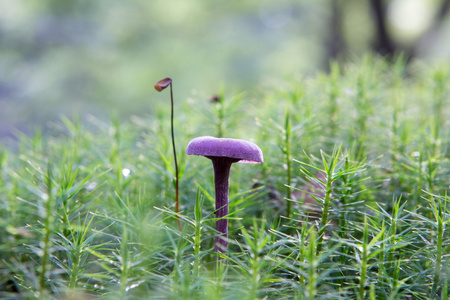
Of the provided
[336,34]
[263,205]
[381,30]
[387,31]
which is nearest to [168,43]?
[336,34]

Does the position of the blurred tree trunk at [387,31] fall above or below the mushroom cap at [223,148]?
above

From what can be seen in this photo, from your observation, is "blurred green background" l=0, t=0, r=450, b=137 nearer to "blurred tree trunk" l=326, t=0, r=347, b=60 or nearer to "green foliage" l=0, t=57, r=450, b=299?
"blurred tree trunk" l=326, t=0, r=347, b=60

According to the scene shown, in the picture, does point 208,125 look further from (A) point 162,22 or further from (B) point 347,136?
(A) point 162,22

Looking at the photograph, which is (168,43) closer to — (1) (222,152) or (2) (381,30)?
(2) (381,30)

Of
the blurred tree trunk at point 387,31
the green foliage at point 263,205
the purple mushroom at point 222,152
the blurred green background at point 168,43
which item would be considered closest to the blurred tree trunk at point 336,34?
the blurred green background at point 168,43

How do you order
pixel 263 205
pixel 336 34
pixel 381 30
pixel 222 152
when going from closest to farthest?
1. pixel 222 152
2. pixel 263 205
3. pixel 381 30
4. pixel 336 34

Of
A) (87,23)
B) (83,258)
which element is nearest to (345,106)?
(83,258)

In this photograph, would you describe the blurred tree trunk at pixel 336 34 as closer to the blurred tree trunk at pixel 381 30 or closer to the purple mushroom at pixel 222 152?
the blurred tree trunk at pixel 381 30
